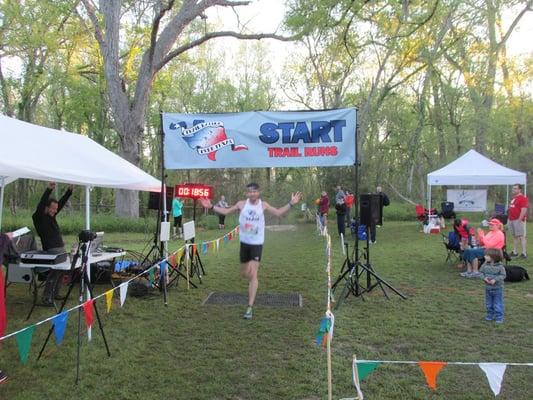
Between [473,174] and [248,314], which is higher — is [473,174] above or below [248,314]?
above

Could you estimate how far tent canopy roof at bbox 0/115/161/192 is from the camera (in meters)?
4.71

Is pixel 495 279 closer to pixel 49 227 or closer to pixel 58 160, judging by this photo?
pixel 58 160

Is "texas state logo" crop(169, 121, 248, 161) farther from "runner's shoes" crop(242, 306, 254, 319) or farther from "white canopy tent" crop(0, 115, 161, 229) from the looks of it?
"runner's shoes" crop(242, 306, 254, 319)

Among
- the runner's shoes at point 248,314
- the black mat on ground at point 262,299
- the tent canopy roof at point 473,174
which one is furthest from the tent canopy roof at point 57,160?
the tent canopy roof at point 473,174

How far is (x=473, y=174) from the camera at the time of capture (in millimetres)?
15047

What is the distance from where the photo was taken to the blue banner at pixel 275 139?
21.8 ft

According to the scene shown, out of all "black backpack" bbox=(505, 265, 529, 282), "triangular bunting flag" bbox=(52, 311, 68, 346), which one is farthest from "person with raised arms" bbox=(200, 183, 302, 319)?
"black backpack" bbox=(505, 265, 529, 282)

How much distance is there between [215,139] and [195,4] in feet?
34.9

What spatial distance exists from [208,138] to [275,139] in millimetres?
1079

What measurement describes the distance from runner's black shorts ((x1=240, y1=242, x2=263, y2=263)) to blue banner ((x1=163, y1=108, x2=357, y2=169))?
1317 millimetres

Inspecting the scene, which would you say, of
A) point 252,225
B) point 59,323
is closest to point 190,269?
point 252,225

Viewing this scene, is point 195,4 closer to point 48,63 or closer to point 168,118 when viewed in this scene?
point 168,118

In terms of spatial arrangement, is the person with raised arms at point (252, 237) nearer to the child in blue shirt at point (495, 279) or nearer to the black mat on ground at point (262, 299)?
the black mat on ground at point (262, 299)

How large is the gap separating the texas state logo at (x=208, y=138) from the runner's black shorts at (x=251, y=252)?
1.67 meters
